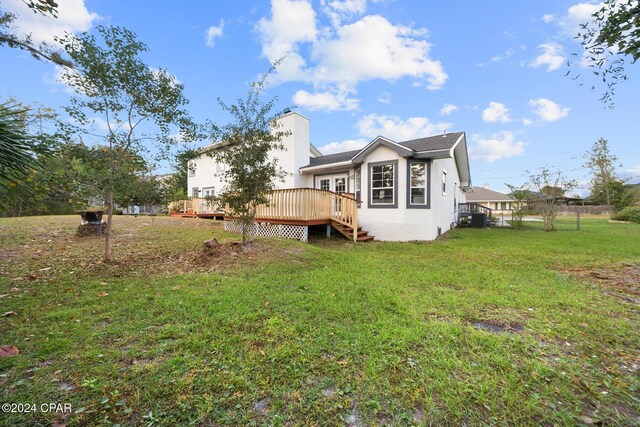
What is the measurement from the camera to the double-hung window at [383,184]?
10128 mm

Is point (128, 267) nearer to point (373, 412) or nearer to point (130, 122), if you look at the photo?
point (130, 122)

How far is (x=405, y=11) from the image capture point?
8773mm

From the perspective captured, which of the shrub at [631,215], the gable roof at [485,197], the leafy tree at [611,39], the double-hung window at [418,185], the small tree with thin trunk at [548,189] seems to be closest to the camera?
the leafy tree at [611,39]

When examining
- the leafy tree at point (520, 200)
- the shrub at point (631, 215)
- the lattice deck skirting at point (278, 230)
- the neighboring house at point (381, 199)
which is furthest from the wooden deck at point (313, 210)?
the shrub at point (631, 215)

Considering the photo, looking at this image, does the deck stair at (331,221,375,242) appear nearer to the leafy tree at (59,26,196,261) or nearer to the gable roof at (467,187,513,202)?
the leafy tree at (59,26,196,261)

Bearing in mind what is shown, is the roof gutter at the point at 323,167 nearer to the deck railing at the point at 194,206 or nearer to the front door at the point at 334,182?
the front door at the point at 334,182

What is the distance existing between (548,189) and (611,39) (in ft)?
48.8

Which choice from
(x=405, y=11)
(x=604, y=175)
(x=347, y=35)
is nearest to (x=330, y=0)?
(x=347, y=35)

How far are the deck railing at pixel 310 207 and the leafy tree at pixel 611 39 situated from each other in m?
7.02

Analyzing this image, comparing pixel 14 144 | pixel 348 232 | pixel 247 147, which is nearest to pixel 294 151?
pixel 348 232

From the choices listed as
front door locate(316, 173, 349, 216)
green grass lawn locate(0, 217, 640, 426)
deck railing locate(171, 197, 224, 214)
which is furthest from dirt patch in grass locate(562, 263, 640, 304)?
deck railing locate(171, 197, 224, 214)

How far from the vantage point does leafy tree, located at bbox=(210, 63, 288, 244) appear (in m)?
6.07

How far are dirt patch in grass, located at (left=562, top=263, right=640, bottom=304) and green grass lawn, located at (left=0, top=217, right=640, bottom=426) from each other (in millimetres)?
62

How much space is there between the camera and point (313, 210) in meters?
9.08
